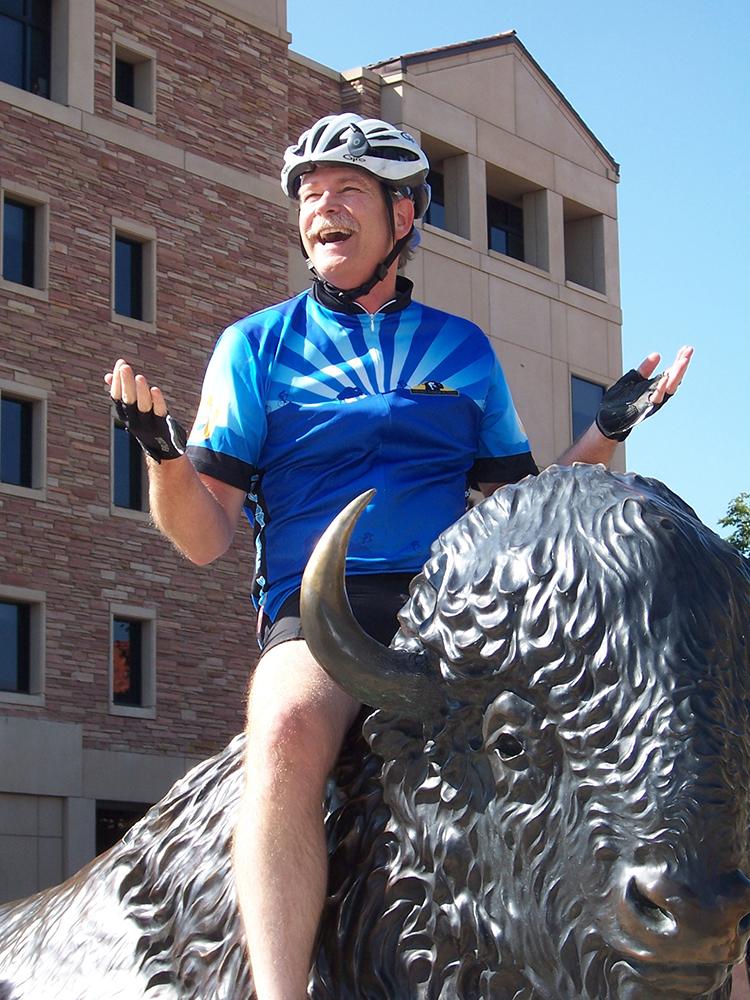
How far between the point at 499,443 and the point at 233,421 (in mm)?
643

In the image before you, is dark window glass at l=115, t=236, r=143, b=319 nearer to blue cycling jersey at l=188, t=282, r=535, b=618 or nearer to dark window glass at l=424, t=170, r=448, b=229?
dark window glass at l=424, t=170, r=448, b=229

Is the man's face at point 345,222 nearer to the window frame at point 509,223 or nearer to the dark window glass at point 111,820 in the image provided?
the dark window glass at point 111,820

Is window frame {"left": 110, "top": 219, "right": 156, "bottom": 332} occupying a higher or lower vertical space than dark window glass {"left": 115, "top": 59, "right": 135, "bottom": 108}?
lower

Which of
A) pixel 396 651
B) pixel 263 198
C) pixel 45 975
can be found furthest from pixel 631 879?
pixel 263 198

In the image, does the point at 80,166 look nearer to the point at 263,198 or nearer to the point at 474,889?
the point at 263,198

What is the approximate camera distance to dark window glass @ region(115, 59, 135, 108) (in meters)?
30.7

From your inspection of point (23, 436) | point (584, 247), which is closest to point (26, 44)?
point (23, 436)

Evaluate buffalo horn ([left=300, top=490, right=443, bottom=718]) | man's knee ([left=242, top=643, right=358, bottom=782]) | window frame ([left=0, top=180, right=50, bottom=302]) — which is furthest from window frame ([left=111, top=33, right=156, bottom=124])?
buffalo horn ([left=300, top=490, right=443, bottom=718])

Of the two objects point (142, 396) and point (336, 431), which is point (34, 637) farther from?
point (142, 396)

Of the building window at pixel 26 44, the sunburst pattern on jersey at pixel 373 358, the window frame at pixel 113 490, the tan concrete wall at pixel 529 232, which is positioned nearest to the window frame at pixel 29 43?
the building window at pixel 26 44

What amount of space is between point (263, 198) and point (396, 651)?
2957 centimetres

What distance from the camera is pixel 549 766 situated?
2.97m

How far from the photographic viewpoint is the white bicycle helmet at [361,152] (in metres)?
3.98

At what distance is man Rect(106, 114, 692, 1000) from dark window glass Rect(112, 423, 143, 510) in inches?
1000
